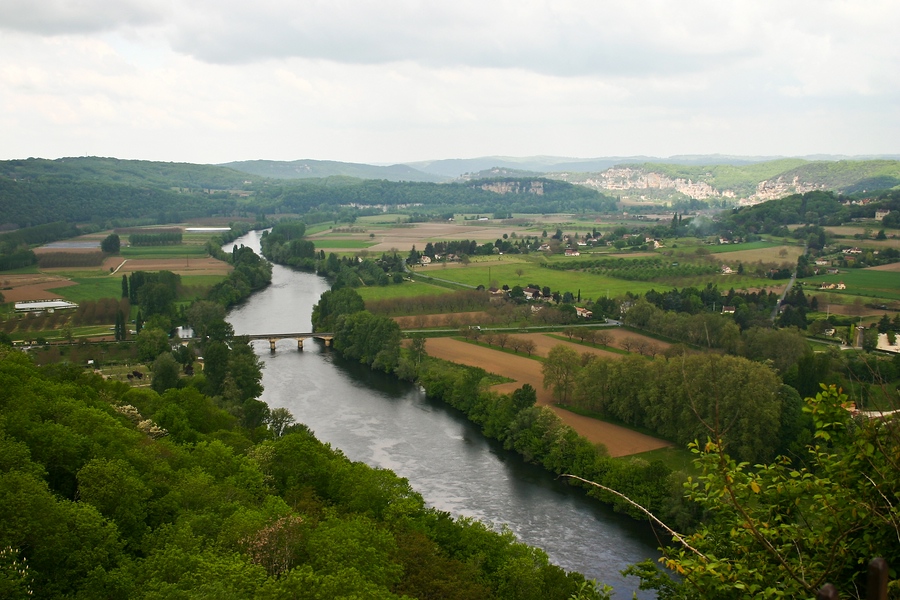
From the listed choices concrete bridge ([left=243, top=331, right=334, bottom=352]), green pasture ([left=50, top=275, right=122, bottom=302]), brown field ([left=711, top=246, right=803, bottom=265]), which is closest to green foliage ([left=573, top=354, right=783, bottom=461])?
concrete bridge ([left=243, top=331, right=334, bottom=352])

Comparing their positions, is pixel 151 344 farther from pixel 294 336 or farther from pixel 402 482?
pixel 402 482

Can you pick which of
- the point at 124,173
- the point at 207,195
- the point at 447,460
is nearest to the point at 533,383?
the point at 447,460

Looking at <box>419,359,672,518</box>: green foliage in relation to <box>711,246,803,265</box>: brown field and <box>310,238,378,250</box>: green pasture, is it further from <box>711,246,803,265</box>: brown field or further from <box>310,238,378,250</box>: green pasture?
<box>310,238,378,250</box>: green pasture

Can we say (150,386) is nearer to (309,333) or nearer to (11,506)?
(309,333)

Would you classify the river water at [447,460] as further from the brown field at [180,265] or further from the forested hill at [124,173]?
the forested hill at [124,173]

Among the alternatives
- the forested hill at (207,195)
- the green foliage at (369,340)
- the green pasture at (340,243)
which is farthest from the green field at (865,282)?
the forested hill at (207,195)
